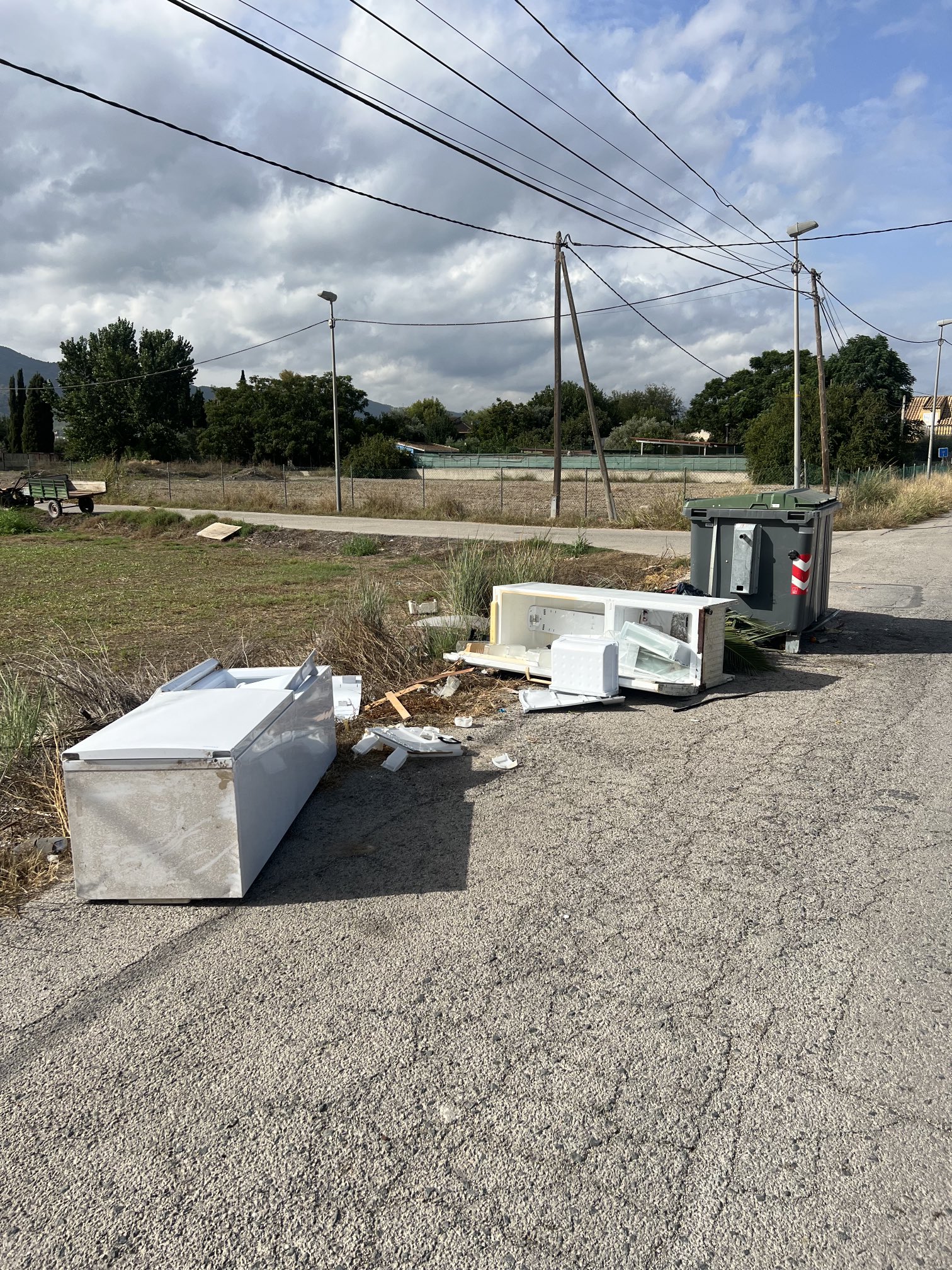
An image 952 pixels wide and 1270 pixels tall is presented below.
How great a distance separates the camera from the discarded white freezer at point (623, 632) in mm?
7188

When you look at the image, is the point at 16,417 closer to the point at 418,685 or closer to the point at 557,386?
the point at 557,386

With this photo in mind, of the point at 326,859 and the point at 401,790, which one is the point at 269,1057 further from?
the point at 401,790

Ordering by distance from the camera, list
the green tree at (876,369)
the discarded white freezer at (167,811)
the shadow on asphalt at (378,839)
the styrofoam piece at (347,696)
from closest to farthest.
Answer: the discarded white freezer at (167,811), the shadow on asphalt at (378,839), the styrofoam piece at (347,696), the green tree at (876,369)

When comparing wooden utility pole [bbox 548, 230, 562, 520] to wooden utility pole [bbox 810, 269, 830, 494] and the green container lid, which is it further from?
the green container lid

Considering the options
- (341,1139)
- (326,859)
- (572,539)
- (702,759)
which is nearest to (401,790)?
(326,859)

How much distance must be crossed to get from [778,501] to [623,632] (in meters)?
2.86

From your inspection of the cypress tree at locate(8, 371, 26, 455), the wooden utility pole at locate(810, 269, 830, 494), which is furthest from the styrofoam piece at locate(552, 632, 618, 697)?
the cypress tree at locate(8, 371, 26, 455)

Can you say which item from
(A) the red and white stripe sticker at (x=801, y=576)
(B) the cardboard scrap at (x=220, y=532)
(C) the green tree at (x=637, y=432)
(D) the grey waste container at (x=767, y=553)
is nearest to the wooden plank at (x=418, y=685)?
(D) the grey waste container at (x=767, y=553)

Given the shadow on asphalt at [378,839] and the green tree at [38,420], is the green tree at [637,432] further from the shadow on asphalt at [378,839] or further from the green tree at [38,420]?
the shadow on asphalt at [378,839]

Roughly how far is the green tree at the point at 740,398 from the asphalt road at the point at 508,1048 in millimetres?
84777

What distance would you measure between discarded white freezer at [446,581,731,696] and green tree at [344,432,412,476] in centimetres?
5264

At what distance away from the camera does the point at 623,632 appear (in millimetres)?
7375

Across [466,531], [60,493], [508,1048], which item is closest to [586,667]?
[508,1048]

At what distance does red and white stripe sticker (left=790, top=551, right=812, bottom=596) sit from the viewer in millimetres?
8828
